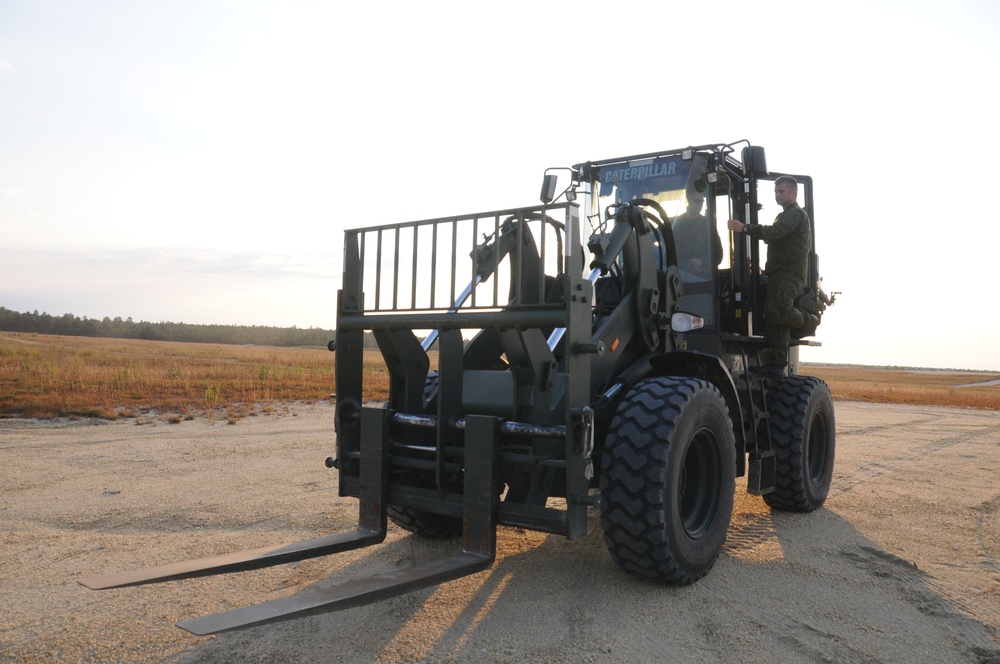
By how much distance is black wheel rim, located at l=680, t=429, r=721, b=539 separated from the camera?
15.6 feet

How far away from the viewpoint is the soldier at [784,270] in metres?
6.44

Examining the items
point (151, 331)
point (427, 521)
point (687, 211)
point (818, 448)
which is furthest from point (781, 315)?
point (151, 331)

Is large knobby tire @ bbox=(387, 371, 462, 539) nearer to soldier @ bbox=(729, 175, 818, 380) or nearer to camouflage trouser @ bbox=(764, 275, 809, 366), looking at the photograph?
soldier @ bbox=(729, 175, 818, 380)

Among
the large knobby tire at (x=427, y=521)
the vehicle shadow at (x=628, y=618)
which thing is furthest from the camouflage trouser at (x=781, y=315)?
the large knobby tire at (x=427, y=521)

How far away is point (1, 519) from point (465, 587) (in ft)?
13.9

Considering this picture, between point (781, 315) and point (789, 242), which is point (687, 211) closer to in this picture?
point (789, 242)

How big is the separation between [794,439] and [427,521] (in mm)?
3344

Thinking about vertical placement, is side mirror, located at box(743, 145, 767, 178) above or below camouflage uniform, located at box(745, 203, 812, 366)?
above

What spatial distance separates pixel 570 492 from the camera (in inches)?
158

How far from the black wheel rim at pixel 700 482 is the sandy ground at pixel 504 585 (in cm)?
40

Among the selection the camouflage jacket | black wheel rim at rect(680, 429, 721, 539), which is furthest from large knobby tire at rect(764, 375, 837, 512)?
black wheel rim at rect(680, 429, 721, 539)

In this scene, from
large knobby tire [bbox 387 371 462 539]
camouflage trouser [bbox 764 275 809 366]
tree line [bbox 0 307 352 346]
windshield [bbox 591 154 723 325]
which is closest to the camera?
large knobby tire [bbox 387 371 462 539]

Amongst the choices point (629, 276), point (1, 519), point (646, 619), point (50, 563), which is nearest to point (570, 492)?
point (646, 619)

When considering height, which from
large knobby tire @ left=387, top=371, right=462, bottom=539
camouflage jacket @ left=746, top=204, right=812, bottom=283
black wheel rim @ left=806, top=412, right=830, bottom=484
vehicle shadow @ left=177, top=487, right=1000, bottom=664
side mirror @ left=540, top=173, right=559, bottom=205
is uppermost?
side mirror @ left=540, top=173, right=559, bottom=205
